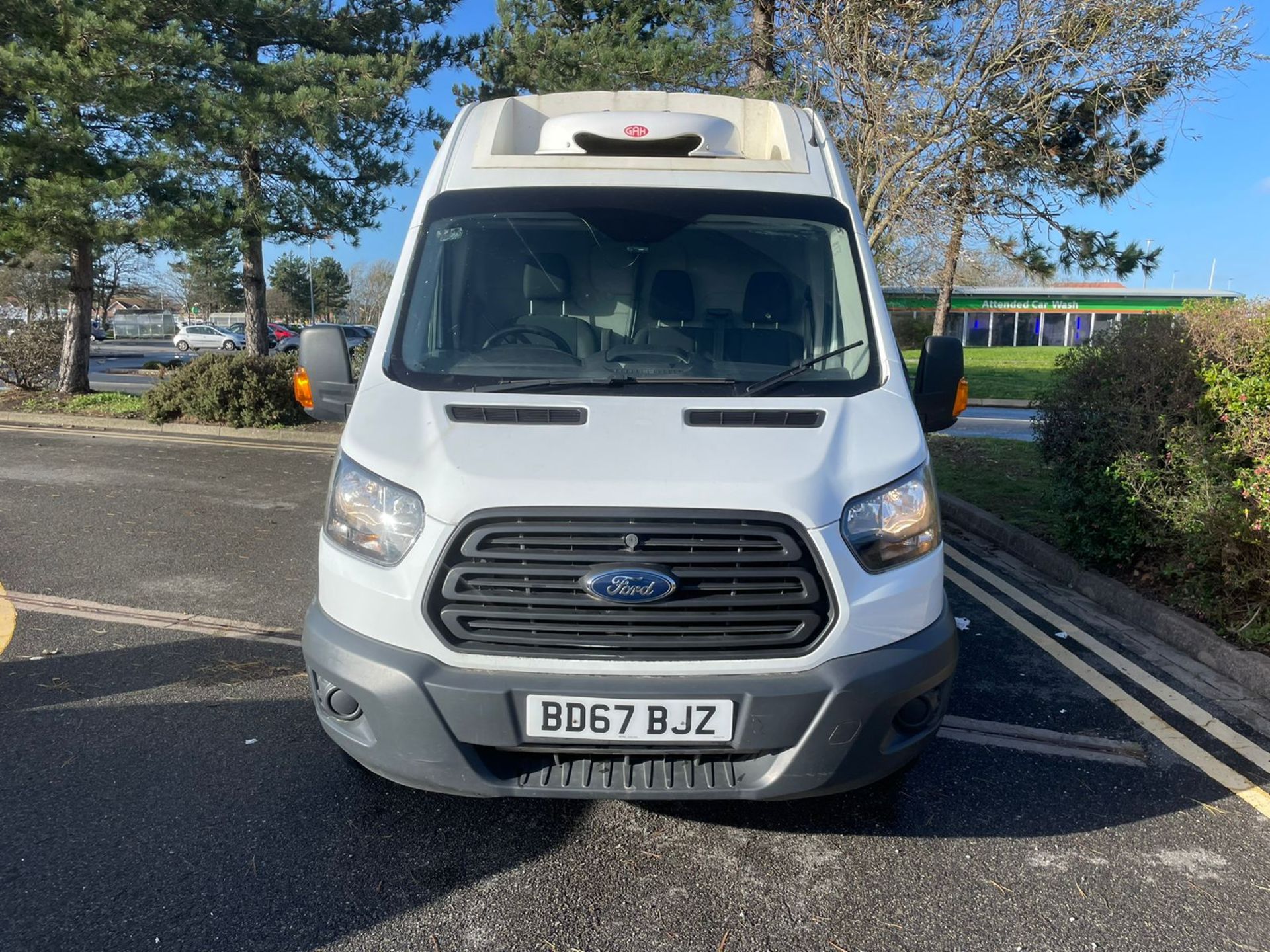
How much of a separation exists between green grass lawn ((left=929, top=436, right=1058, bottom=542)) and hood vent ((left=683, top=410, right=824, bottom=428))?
4461mm

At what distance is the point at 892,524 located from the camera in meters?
2.91

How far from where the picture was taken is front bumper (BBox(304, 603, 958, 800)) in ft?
8.93

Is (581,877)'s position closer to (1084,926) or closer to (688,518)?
(688,518)

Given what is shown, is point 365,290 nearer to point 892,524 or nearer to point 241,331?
point 241,331

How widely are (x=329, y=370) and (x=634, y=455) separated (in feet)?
5.41

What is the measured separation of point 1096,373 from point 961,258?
8.65 meters

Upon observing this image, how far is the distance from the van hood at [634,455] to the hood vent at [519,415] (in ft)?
0.08

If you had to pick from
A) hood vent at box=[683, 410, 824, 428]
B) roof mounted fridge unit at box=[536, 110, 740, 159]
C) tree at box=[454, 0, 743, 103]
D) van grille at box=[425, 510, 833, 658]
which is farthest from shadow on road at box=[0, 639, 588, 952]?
tree at box=[454, 0, 743, 103]

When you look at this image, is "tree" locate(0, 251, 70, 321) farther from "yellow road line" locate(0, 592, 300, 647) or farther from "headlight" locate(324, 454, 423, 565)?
"headlight" locate(324, 454, 423, 565)

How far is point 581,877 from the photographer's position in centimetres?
304

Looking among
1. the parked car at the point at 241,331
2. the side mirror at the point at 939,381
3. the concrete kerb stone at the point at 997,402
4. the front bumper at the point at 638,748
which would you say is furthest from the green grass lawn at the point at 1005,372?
the parked car at the point at 241,331

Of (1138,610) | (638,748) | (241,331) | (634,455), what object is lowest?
(1138,610)

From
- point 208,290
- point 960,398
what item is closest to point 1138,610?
point 960,398

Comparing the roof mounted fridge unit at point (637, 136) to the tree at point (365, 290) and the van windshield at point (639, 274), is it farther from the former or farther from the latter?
the tree at point (365, 290)
